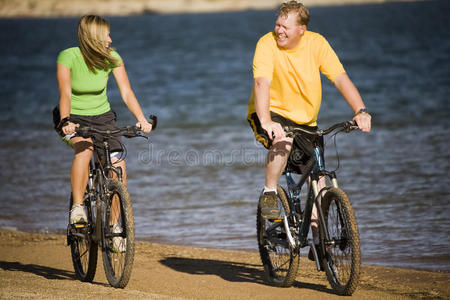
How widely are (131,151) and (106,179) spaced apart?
786cm

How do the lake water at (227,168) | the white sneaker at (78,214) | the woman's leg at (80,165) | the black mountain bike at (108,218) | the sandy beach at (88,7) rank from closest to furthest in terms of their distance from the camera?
the black mountain bike at (108,218) < the woman's leg at (80,165) < the white sneaker at (78,214) < the lake water at (227,168) < the sandy beach at (88,7)

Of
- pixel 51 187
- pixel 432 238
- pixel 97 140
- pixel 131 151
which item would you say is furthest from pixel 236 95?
pixel 97 140

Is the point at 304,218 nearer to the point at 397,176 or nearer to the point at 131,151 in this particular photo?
the point at 397,176

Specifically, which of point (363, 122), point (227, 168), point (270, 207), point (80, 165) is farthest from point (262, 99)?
point (227, 168)

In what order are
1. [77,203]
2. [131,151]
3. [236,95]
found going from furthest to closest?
1. [236,95]
2. [131,151]
3. [77,203]

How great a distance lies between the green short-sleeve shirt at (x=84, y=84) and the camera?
217 inches

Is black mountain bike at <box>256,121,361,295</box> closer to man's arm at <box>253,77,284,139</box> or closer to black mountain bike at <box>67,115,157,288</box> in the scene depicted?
man's arm at <box>253,77,284,139</box>

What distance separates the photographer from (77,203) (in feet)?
18.9

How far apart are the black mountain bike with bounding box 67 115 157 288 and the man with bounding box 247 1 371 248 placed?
0.87 m

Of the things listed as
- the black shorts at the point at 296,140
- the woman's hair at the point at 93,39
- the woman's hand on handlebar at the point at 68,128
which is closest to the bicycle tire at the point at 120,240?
the woman's hand on handlebar at the point at 68,128

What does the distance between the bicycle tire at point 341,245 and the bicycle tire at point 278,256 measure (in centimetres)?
33

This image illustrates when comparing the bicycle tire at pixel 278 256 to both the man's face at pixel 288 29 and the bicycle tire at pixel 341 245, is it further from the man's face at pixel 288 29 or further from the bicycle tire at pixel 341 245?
the man's face at pixel 288 29

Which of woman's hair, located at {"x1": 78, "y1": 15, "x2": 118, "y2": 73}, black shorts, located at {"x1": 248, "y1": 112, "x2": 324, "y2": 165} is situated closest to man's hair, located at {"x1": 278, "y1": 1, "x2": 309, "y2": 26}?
black shorts, located at {"x1": 248, "y1": 112, "x2": 324, "y2": 165}

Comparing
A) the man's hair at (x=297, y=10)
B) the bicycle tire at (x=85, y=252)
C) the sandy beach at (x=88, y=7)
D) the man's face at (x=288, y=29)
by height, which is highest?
the sandy beach at (x=88, y=7)
